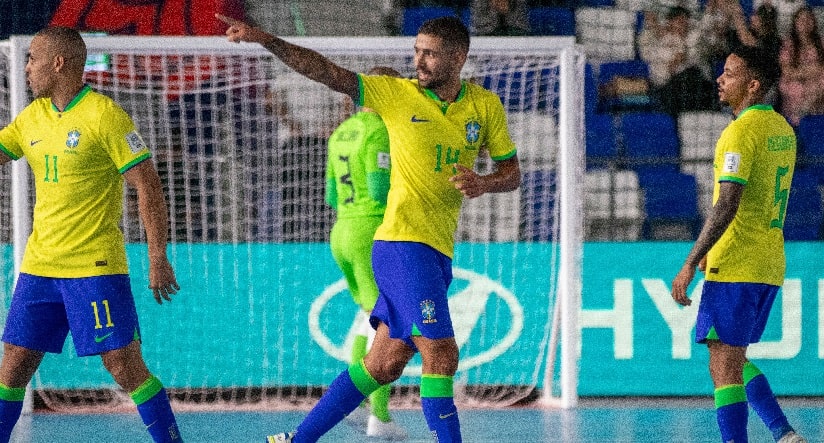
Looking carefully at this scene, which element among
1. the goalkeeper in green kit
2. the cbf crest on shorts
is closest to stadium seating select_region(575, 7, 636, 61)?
the goalkeeper in green kit

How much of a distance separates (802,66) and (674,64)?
101 cm

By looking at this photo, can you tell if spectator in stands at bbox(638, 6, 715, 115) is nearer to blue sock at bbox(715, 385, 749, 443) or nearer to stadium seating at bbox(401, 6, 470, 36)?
stadium seating at bbox(401, 6, 470, 36)

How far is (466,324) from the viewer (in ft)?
24.8

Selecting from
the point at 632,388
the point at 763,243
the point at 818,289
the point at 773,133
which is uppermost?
the point at 773,133

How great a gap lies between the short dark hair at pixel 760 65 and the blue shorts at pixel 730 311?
808 millimetres

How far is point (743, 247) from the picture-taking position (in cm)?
479

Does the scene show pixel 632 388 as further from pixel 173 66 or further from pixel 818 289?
pixel 173 66

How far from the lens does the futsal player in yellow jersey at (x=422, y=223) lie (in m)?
4.45

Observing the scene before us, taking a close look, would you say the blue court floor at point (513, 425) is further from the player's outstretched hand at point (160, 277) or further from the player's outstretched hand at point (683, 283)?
the player's outstretched hand at point (160, 277)

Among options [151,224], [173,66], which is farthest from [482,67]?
[151,224]

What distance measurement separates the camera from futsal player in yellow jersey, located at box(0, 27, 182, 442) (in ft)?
14.1

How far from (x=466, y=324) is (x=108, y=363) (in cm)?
351

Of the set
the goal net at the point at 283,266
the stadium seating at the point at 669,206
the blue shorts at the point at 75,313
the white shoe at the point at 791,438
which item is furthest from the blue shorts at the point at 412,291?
the stadium seating at the point at 669,206

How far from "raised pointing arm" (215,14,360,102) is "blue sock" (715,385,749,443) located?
1886mm
